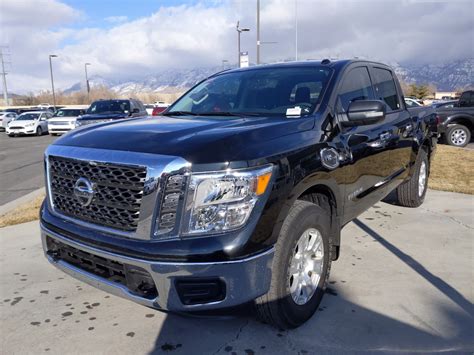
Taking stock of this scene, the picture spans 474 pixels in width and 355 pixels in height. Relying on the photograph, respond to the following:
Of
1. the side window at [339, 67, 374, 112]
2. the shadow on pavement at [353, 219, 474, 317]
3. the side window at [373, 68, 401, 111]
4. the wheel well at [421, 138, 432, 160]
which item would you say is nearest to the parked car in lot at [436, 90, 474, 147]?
the wheel well at [421, 138, 432, 160]

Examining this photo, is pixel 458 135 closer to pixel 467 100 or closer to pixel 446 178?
pixel 467 100

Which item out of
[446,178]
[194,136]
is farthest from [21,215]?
[446,178]

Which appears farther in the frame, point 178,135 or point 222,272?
point 178,135

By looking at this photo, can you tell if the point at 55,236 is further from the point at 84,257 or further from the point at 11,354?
the point at 11,354

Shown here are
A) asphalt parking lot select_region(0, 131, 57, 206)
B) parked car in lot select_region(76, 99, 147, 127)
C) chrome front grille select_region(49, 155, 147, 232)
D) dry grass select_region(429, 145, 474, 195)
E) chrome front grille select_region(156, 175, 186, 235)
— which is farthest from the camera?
parked car in lot select_region(76, 99, 147, 127)

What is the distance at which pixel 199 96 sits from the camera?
A: 4242mm

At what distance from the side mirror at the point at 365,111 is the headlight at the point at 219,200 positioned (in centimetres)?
133

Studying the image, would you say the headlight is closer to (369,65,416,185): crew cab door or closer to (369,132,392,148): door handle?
(369,132,392,148): door handle

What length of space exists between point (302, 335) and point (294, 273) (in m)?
0.43

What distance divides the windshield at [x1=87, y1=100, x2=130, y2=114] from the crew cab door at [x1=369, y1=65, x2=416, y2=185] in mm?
10530

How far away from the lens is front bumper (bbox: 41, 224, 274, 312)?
2285 millimetres

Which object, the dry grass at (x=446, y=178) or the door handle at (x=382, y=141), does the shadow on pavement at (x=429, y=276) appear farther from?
the dry grass at (x=446, y=178)

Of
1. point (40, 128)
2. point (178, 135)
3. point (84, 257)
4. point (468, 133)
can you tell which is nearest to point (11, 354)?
point (84, 257)

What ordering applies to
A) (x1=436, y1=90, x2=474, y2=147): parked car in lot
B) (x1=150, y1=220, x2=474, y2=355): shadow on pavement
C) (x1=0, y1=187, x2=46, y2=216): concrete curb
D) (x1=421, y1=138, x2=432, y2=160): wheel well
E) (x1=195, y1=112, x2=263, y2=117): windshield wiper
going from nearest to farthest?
1. (x1=150, y1=220, x2=474, y2=355): shadow on pavement
2. (x1=195, y1=112, x2=263, y2=117): windshield wiper
3. (x1=421, y1=138, x2=432, y2=160): wheel well
4. (x1=0, y1=187, x2=46, y2=216): concrete curb
5. (x1=436, y1=90, x2=474, y2=147): parked car in lot
